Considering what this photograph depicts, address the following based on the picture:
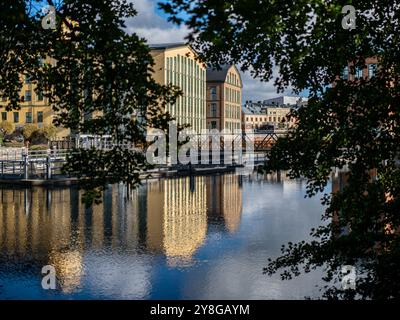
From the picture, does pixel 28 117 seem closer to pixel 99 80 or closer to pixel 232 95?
pixel 232 95

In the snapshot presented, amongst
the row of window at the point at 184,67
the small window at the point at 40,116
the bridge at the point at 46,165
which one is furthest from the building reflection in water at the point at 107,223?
the row of window at the point at 184,67

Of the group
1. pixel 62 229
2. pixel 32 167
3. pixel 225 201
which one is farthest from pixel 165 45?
pixel 62 229

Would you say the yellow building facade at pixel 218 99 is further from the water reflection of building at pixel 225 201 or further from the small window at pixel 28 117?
the water reflection of building at pixel 225 201

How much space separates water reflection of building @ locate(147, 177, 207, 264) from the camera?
18625 millimetres

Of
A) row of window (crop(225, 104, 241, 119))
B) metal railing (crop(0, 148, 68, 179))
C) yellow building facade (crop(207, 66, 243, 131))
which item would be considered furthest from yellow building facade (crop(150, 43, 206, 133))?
metal railing (crop(0, 148, 68, 179))

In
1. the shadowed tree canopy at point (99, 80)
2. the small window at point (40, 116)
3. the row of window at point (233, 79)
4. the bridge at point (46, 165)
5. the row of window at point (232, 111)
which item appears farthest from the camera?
the row of window at point (232, 111)

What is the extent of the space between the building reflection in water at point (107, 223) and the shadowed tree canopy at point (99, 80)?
6.77 metres

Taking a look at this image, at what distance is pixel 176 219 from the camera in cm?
2539

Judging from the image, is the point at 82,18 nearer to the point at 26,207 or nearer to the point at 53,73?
the point at 53,73

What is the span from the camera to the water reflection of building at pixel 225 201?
25663mm

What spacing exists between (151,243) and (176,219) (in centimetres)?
612

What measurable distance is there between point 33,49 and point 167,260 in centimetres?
986

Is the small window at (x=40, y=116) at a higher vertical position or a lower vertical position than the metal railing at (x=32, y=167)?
higher

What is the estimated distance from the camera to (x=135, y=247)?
18.6m
